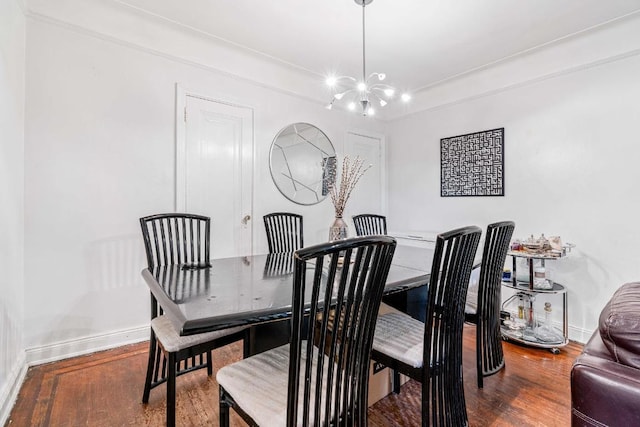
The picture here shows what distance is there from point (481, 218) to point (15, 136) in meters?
3.85

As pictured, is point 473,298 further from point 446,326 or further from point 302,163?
point 302,163

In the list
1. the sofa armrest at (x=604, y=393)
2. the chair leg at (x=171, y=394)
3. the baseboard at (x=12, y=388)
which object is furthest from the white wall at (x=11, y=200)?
the sofa armrest at (x=604, y=393)

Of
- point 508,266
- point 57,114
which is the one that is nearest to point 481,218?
point 508,266

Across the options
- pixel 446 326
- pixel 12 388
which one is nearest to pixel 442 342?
pixel 446 326

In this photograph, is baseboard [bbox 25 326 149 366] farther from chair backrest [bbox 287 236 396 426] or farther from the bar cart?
the bar cart

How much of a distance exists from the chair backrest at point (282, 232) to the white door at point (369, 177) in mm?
1310

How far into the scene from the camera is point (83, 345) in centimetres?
225

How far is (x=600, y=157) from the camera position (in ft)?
8.31

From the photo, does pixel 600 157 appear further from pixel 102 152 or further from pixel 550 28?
pixel 102 152

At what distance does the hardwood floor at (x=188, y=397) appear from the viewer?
5.25ft

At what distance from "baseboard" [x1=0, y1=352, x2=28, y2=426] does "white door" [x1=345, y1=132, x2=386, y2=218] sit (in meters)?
3.10

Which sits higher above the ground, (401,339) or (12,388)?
(401,339)

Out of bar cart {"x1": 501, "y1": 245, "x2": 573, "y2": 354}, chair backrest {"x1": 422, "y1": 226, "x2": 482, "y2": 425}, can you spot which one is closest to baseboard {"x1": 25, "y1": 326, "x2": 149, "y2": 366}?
chair backrest {"x1": 422, "y1": 226, "x2": 482, "y2": 425}

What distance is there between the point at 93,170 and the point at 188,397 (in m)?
1.71
